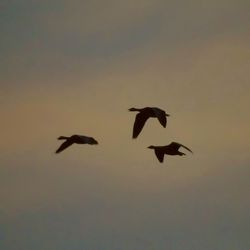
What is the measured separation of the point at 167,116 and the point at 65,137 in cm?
416

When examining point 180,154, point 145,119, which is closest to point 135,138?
Answer: point 145,119

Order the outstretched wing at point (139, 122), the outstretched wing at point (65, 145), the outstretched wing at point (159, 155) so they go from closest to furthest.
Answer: the outstretched wing at point (139, 122), the outstretched wing at point (65, 145), the outstretched wing at point (159, 155)

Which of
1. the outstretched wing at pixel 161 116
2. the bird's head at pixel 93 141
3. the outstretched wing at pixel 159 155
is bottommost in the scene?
the bird's head at pixel 93 141

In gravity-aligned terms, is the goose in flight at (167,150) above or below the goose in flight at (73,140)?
above

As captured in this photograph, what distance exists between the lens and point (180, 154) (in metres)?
25.3

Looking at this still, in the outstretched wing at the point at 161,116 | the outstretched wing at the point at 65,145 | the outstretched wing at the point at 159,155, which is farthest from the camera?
the outstretched wing at the point at 159,155

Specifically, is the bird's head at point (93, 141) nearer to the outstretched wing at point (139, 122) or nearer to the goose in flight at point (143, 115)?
the goose in flight at point (143, 115)

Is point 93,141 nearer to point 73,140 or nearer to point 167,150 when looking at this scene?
point 73,140

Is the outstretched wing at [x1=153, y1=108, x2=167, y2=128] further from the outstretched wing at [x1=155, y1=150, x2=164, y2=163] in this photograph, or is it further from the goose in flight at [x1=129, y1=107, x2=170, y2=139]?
the outstretched wing at [x1=155, y1=150, x2=164, y2=163]

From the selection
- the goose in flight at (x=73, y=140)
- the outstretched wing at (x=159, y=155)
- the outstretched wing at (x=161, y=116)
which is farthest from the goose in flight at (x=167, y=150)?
the goose in flight at (x=73, y=140)

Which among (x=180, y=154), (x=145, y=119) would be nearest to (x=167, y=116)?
(x=145, y=119)

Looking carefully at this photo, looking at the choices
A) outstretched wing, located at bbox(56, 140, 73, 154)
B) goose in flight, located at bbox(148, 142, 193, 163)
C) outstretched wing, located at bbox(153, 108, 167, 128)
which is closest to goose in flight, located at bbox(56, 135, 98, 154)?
outstretched wing, located at bbox(56, 140, 73, 154)

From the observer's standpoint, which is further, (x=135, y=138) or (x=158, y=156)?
(x=158, y=156)

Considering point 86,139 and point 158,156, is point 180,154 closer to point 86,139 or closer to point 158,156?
point 158,156
